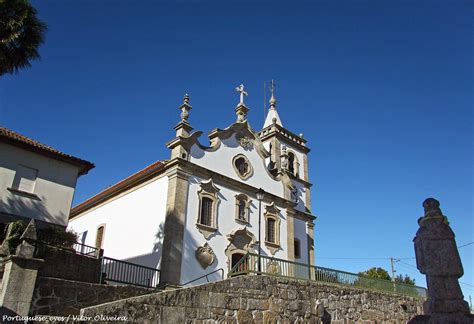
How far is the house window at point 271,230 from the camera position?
75.8 feet

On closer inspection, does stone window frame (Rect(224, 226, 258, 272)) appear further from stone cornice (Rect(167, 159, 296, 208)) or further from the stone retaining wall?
the stone retaining wall

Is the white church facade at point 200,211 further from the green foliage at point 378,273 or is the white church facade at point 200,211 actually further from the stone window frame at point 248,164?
the green foliage at point 378,273

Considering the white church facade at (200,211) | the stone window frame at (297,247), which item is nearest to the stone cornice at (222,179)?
the white church facade at (200,211)

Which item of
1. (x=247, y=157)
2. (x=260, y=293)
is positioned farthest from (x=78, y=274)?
(x=247, y=157)

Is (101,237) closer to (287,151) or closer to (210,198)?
(210,198)

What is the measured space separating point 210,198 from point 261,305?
877 centimetres

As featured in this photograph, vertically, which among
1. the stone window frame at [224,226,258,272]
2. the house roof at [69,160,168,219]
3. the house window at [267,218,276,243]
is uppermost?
the house roof at [69,160,168,219]

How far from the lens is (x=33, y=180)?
16875 millimetres

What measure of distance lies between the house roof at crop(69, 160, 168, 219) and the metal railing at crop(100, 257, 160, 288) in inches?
222

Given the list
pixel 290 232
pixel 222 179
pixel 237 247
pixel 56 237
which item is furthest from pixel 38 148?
pixel 290 232

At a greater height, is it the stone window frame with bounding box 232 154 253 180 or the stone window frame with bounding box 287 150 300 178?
the stone window frame with bounding box 287 150 300 178

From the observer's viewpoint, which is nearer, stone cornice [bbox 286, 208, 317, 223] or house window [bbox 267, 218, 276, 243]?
house window [bbox 267, 218, 276, 243]

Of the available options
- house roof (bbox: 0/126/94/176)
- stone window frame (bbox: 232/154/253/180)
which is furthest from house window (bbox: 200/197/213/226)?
house roof (bbox: 0/126/94/176)

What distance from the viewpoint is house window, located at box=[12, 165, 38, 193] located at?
16359mm
